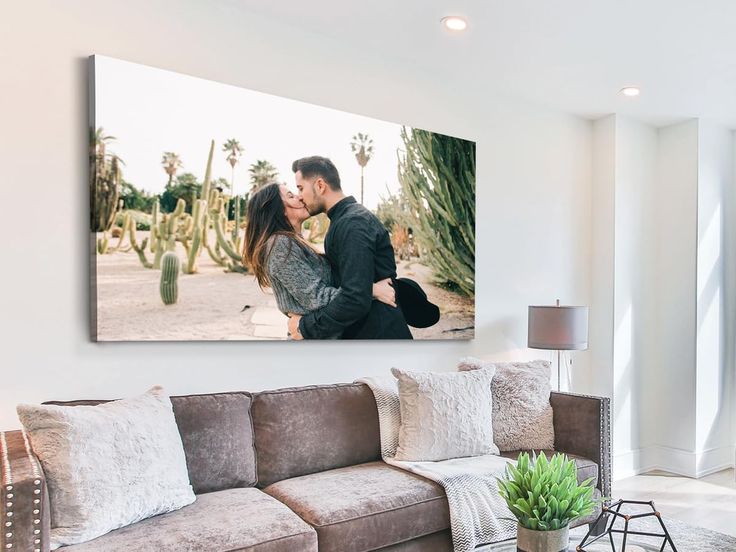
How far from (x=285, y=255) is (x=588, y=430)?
1.76 meters

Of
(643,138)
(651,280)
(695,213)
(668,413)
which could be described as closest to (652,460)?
(668,413)

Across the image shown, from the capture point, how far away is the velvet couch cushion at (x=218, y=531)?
1.86m

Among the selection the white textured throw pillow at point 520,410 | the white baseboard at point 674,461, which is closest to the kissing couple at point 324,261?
the white textured throw pillow at point 520,410

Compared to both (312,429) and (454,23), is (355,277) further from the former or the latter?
(454,23)

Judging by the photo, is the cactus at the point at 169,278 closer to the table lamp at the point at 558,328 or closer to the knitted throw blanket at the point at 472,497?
the knitted throw blanket at the point at 472,497

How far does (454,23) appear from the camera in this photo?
3.07 m

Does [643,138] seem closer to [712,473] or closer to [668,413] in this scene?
[668,413]

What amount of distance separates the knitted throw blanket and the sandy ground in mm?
911

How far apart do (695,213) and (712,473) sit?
194cm

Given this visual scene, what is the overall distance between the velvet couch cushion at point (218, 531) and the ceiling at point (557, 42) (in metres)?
2.24

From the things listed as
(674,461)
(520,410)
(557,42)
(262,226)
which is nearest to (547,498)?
(520,410)

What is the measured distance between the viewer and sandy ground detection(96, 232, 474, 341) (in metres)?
2.61

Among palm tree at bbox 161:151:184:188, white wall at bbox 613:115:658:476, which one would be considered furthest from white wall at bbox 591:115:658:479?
palm tree at bbox 161:151:184:188

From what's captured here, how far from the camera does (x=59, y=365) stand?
2.50 m
